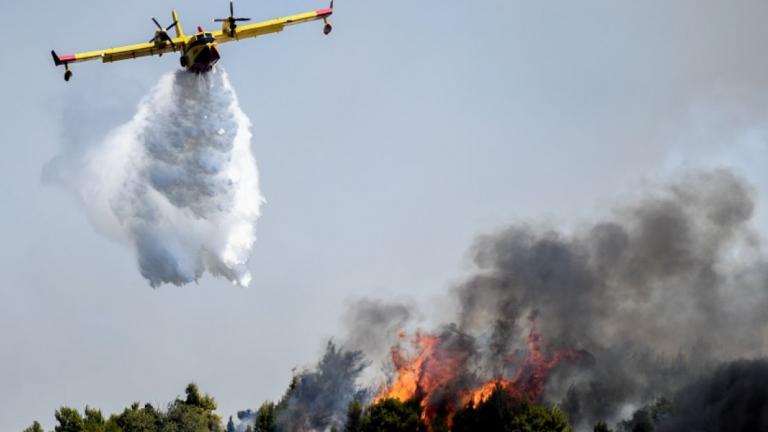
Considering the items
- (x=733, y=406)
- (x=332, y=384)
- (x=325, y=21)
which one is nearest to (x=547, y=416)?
(x=733, y=406)

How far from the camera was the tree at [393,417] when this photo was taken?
147625 mm

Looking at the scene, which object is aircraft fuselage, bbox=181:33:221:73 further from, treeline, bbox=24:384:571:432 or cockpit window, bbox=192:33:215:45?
treeline, bbox=24:384:571:432

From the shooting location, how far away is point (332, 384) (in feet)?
520

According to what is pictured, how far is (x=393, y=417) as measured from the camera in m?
148

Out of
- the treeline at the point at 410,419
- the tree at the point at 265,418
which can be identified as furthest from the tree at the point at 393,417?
the tree at the point at 265,418

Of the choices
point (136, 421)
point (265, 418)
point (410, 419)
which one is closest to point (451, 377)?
point (410, 419)

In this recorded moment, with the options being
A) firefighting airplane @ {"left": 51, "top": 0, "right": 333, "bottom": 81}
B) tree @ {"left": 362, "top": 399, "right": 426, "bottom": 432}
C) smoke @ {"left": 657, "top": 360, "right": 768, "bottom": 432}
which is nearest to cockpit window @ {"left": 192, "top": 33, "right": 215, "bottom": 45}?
firefighting airplane @ {"left": 51, "top": 0, "right": 333, "bottom": 81}

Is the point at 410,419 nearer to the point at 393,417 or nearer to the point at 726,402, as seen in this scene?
the point at 393,417

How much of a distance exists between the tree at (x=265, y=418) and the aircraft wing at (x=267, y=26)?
1527 inches

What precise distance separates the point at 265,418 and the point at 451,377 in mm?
20552

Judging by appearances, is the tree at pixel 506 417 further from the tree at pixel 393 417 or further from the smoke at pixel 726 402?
the smoke at pixel 726 402

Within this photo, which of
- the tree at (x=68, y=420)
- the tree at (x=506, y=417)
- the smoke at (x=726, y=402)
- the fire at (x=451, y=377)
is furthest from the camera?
the tree at (x=68, y=420)

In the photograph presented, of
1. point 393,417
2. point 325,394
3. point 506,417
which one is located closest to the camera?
point 506,417

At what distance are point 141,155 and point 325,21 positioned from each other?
17.8 m
